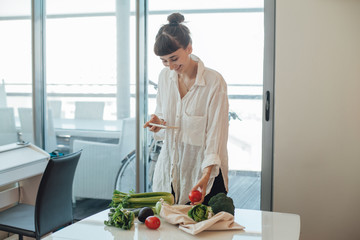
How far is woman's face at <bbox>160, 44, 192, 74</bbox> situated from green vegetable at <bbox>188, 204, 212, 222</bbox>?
2.69ft

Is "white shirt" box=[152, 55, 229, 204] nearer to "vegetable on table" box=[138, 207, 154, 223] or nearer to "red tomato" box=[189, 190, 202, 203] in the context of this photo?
"red tomato" box=[189, 190, 202, 203]

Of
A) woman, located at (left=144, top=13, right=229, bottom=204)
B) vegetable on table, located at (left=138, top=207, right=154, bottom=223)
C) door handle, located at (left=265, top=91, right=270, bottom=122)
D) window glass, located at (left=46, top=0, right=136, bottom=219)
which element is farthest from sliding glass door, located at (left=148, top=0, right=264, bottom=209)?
vegetable on table, located at (left=138, top=207, right=154, bottom=223)

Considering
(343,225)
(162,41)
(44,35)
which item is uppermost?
(44,35)

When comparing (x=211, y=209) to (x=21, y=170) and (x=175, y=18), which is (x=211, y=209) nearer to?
(x=175, y=18)

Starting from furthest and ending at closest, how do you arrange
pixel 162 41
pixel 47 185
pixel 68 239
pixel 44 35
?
1. pixel 44 35
2. pixel 47 185
3. pixel 162 41
4. pixel 68 239

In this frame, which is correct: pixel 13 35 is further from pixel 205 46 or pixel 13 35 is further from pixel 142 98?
pixel 205 46

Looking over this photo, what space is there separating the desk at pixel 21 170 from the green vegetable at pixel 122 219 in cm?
140

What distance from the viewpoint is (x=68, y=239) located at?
157 cm

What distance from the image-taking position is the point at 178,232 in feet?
5.28

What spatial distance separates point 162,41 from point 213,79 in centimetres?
33

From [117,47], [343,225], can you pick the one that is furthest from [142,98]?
[343,225]

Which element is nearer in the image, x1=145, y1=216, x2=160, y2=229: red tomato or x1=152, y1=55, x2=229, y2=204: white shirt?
x1=145, y1=216, x2=160, y2=229: red tomato

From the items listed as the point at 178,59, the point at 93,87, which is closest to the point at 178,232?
the point at 178,59

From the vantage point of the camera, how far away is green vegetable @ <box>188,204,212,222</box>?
5.40 ft
